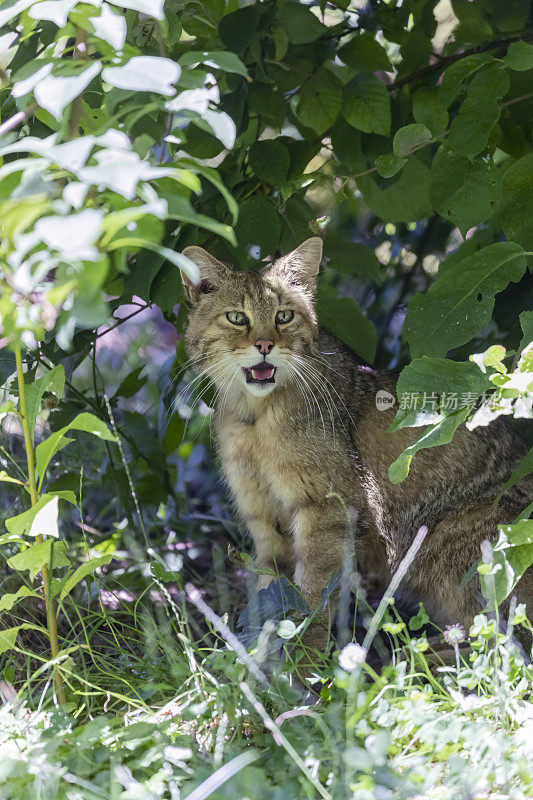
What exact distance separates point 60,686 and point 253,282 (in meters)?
1.59

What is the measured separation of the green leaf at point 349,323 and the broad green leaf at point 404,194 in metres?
0.38

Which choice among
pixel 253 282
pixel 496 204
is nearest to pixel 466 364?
pixel 496 204

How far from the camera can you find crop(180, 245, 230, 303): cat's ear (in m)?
3.05

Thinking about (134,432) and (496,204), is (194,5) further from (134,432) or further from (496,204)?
(134,432)

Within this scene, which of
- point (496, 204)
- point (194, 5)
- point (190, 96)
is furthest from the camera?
point (194, 5)

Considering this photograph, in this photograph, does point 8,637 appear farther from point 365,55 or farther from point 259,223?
point 365,55

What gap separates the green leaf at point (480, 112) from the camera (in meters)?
2.45

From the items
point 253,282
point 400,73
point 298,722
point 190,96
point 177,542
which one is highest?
point 190,96

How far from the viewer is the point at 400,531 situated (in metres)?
3.16

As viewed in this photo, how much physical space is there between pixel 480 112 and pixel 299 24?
0.70m

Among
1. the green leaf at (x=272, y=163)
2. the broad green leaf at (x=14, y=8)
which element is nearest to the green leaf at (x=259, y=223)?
the green leaf at (x=272, y=163)

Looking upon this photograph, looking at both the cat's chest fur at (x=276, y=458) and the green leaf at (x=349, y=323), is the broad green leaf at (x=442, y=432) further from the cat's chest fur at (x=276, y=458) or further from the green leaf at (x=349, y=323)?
the green leaf at (x=349, y=323)

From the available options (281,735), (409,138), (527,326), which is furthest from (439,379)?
(281,735)

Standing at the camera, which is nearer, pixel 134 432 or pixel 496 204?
pixel 496 204
